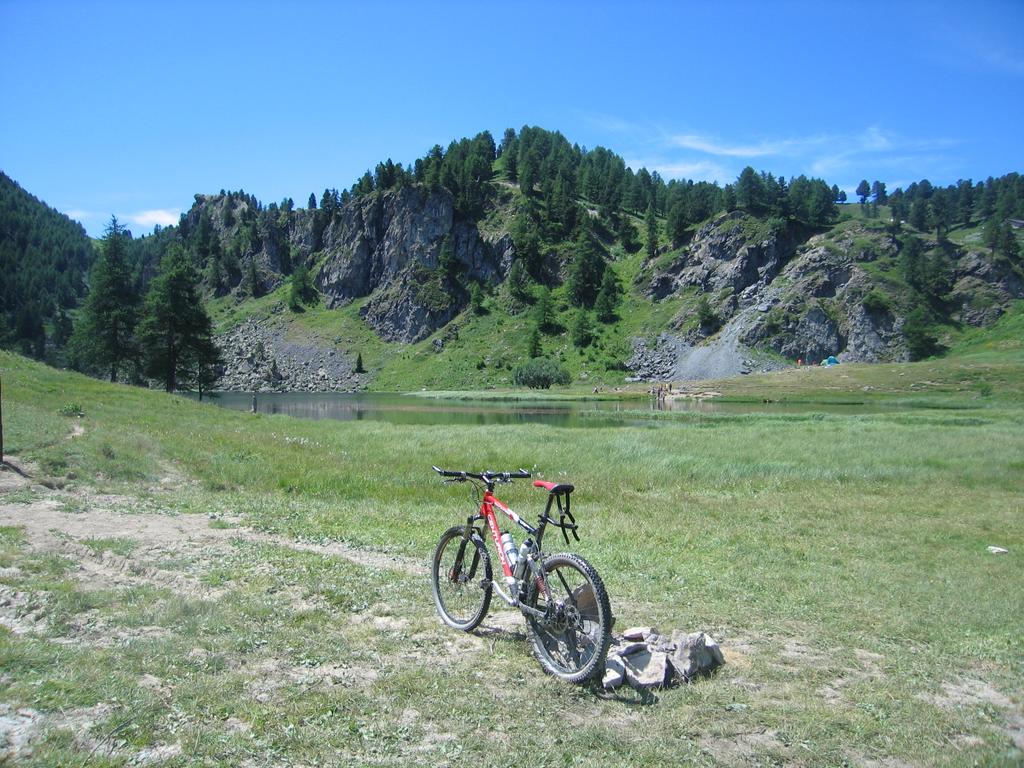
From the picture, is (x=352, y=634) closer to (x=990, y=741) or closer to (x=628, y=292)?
(x=990, y=741)

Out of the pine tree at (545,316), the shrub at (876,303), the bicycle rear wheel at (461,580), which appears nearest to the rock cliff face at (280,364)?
the pine tree at (545,316)

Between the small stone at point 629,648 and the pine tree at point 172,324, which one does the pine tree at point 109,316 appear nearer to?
the pine tree at point 172,324

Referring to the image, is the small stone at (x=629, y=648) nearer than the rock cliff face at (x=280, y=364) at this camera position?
Yes

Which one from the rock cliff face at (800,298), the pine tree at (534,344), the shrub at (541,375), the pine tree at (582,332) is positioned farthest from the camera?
the pine tree at (582,332)

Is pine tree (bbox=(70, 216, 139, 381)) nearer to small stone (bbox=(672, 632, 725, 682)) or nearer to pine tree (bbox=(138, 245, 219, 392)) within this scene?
pine tree (bbox=(138, 245, 219, 392))

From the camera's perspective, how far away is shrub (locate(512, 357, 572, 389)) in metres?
132

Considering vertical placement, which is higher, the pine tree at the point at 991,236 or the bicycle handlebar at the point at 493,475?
the pine tree at the point at 991,236

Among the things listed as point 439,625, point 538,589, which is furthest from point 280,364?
point 538,589

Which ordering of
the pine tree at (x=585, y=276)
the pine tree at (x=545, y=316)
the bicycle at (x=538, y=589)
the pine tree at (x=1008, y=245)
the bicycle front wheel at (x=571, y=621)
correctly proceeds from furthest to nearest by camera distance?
the pine tree at (x=585, y=276) < the pine tree at (x=545, y=316) < the pine tree at (x=1008, y=245) < the bicycle at (x=538, y=589) < the bicycle front wheel at (x=571, y=621)

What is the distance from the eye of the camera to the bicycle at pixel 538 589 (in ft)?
19.9

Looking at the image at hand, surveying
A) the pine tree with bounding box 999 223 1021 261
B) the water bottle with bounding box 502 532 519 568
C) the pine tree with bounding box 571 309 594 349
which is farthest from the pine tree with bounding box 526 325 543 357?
the water bottle with bounding box 502 532 519 568

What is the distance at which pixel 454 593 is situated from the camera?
8.10 meters

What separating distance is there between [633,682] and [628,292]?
17588 cm

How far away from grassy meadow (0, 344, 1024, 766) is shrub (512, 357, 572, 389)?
11182 centimetres
